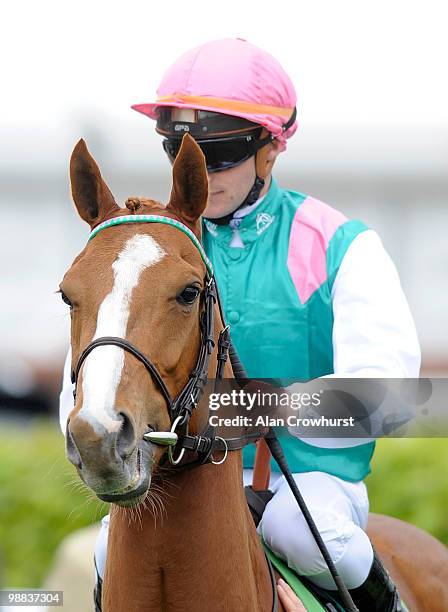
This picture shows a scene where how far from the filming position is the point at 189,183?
2570mm

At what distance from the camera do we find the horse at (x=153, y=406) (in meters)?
2.17

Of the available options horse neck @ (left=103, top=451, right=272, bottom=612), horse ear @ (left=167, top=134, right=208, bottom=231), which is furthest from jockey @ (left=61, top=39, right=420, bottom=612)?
horse ear @ (left=167, top=134, right=208, bottom=231)

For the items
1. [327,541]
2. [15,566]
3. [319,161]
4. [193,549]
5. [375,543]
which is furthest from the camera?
[319,161]

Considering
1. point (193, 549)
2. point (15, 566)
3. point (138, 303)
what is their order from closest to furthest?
point (138, 303)
point (193, 549)
point (15, 566)

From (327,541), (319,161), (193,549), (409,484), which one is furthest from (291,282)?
(319,161)

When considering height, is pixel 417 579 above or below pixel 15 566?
above

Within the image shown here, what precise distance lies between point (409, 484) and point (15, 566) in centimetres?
245

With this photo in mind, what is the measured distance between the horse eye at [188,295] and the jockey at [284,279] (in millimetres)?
643

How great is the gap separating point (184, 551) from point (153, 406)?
431mm

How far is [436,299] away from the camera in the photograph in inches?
460

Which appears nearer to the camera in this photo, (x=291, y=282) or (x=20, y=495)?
(x=291, y=282)

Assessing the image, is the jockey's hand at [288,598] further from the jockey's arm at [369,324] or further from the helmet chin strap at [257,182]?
the helmet chin strap at [257,182]

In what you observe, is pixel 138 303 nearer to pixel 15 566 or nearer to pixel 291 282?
pixel 291 282

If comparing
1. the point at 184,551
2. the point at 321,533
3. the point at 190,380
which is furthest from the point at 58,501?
the point at 190,380
